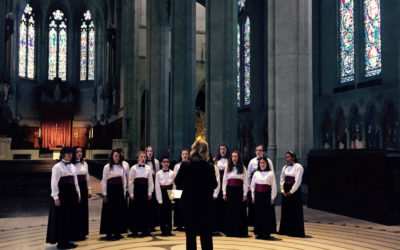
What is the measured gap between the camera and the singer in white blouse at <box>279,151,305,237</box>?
7172 millimetres

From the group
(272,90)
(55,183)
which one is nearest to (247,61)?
(272,90)

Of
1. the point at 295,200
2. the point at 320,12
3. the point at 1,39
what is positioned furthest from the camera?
the point at 1,39

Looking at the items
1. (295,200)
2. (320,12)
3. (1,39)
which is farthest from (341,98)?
(1,39)

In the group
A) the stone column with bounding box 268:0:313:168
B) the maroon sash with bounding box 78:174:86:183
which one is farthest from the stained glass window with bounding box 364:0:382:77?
the maroon sash with bounding box 78:174:86:183

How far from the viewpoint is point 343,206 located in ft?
31.9

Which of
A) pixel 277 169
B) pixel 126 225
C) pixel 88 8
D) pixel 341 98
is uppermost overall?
pixel 88 8

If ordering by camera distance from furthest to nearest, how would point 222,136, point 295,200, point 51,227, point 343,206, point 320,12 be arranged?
point 320,12, point 222,136, point 343,206, point 295,200, point 51,227

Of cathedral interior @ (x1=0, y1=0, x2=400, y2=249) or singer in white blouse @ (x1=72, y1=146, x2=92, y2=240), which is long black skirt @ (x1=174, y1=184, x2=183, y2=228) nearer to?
cathedral interior @ (x1=0, y1=0, x2=400, y2=249)

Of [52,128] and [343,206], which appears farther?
[52,128]

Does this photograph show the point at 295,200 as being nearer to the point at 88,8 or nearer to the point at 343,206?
the point at 343,206

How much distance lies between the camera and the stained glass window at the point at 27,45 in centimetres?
4059

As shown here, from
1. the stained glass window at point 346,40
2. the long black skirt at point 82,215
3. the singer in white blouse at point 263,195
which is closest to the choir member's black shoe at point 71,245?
the long black skirt at point 82,215

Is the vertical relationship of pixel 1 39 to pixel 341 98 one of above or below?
above

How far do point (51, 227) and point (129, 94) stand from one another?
21616mm
